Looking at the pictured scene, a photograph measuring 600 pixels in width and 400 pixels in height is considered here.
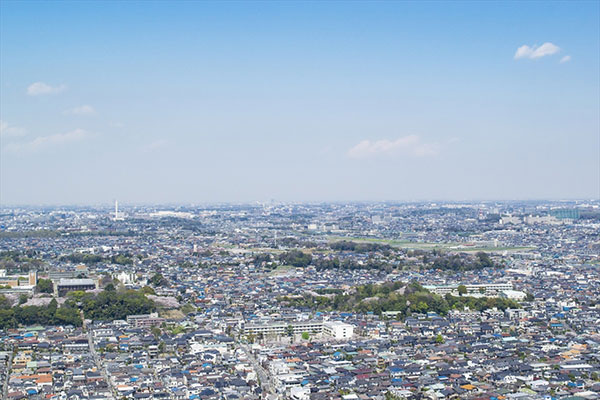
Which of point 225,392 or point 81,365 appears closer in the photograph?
point 225,392

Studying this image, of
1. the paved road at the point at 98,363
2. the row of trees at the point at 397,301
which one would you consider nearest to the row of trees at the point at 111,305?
the paved road at the point at 98,363

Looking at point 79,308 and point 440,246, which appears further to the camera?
point 440,246

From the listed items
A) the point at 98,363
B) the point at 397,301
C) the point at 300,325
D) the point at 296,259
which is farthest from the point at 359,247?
the point at 98,363

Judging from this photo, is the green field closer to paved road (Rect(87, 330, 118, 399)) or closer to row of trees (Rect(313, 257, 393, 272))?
row of trees (Rect(313, 257, 393, 272))

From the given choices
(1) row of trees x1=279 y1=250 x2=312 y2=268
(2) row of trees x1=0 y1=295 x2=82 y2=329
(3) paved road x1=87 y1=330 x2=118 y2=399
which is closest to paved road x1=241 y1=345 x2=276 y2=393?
(3) paved road x1=87 y1=330 x2=118 y2=399

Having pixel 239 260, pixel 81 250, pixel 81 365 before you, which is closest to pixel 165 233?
pixel 81 250

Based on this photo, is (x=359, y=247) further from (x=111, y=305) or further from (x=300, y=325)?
(x=300, y=325)

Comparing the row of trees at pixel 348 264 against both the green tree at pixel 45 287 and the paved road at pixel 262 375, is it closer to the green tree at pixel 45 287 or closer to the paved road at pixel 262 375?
the green tree at pixel 45 287

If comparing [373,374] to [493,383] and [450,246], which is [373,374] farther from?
[450,246]
